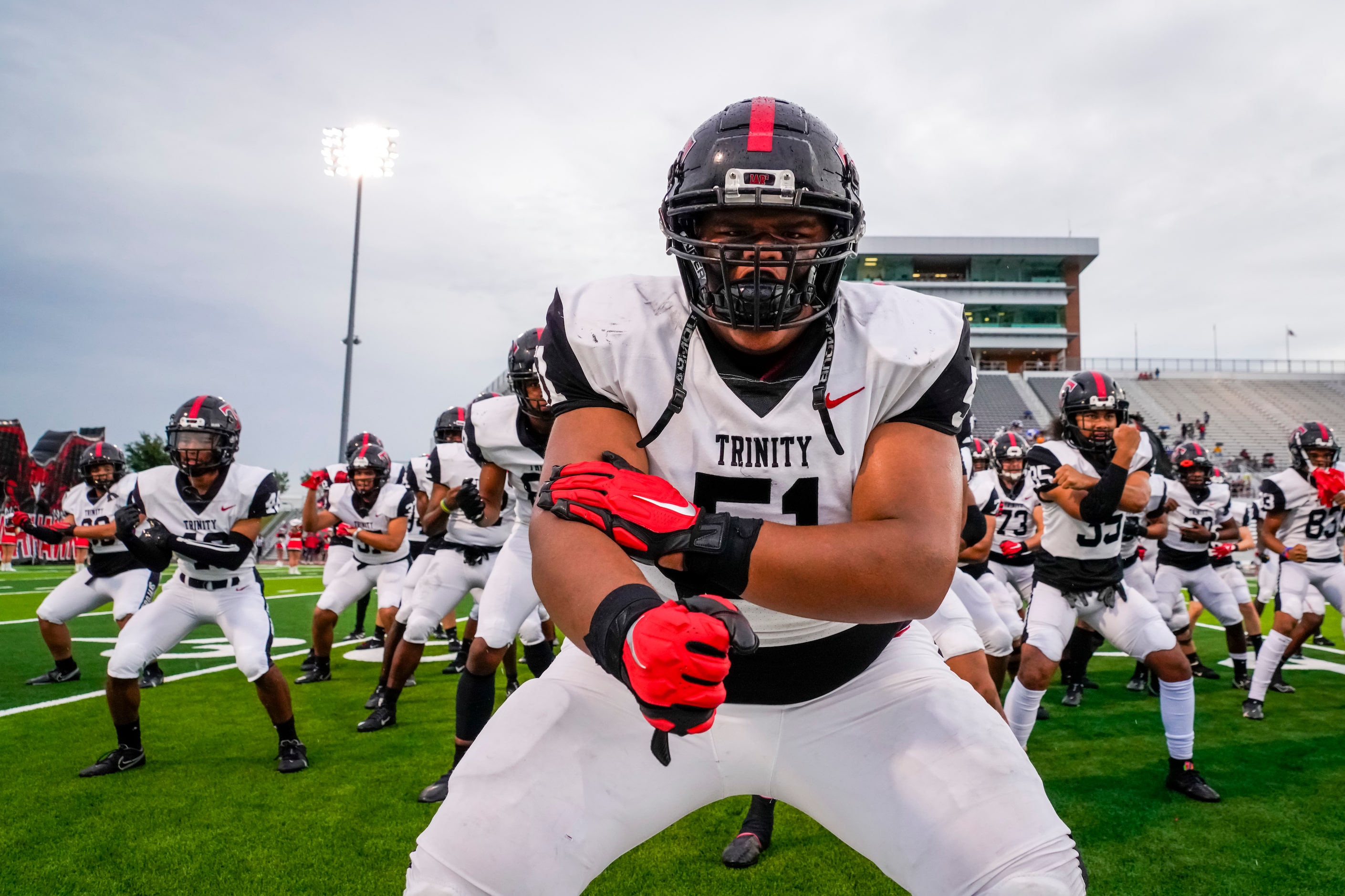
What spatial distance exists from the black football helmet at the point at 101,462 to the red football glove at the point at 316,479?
195 centimetres

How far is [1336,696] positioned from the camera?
8055 mm

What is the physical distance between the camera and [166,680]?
8617 millimetres

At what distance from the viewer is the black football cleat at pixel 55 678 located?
27.5ft

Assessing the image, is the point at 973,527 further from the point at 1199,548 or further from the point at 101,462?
the point at 101,462

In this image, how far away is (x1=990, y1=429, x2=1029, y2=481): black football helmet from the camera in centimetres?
1090

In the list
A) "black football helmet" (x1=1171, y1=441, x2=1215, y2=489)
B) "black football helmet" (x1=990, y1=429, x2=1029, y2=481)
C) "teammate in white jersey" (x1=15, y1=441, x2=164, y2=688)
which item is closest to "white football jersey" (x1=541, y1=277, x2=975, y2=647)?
"teammate in white jersey" (x1=15, y1=441, x2=164, y2=688)

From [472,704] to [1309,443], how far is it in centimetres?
832

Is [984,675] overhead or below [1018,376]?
below

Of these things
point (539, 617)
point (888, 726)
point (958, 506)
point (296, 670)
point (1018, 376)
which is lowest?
point (296, 670)

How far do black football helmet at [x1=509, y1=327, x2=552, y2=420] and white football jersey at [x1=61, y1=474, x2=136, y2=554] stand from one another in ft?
14.0

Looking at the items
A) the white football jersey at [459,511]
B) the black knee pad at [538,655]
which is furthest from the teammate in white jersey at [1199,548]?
the white football jersey at [459,511]

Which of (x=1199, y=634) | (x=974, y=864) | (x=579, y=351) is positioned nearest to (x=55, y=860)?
(x=579, y=351)

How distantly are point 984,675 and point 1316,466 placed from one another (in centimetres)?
601

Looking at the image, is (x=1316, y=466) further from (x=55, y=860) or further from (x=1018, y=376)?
(x=1018, y=376)
